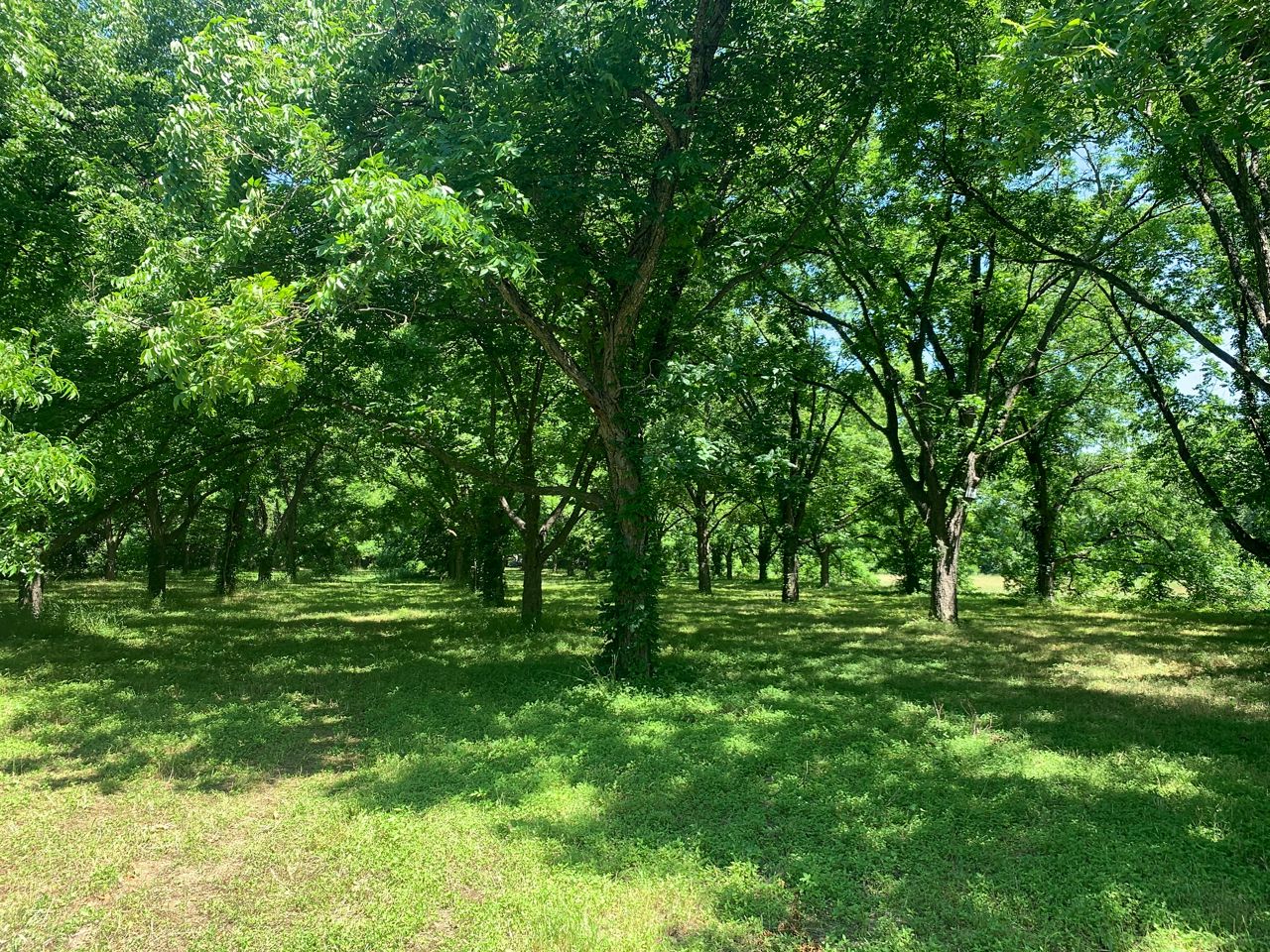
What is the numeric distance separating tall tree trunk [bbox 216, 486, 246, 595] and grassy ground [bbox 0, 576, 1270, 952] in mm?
10580

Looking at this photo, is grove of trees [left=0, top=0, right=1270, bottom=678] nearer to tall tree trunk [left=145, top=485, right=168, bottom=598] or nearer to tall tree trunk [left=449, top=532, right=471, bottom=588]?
tall tree trunk [left=145, top=485, right=168, bottom=598]

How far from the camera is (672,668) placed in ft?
30.8

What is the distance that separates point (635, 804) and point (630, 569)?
3.89m

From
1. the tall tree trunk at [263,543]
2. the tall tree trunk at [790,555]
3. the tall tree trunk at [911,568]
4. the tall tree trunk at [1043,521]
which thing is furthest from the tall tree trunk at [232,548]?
the tall tree trunk at [1043,521]

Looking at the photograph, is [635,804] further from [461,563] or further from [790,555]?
[461,563]

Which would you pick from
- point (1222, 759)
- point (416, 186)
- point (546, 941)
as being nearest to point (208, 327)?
point (416, 186)

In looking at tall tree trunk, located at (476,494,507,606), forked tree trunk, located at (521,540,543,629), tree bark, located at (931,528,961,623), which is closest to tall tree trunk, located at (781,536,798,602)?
tree bark, located at (931,528,961,623)

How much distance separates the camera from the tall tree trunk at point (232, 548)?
20.8 m

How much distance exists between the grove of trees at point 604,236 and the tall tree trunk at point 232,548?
312 centimetres

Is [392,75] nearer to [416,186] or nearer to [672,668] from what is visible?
[416,186]

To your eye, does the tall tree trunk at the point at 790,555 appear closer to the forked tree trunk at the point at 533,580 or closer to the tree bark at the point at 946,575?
the tree bark at the point at 946,575

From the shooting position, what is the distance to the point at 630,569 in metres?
8.72

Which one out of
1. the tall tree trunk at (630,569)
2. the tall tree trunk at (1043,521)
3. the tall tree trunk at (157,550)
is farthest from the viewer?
the tall tree trunk at (1043,521)

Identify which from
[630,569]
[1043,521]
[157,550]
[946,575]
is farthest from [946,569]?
[157,550]
